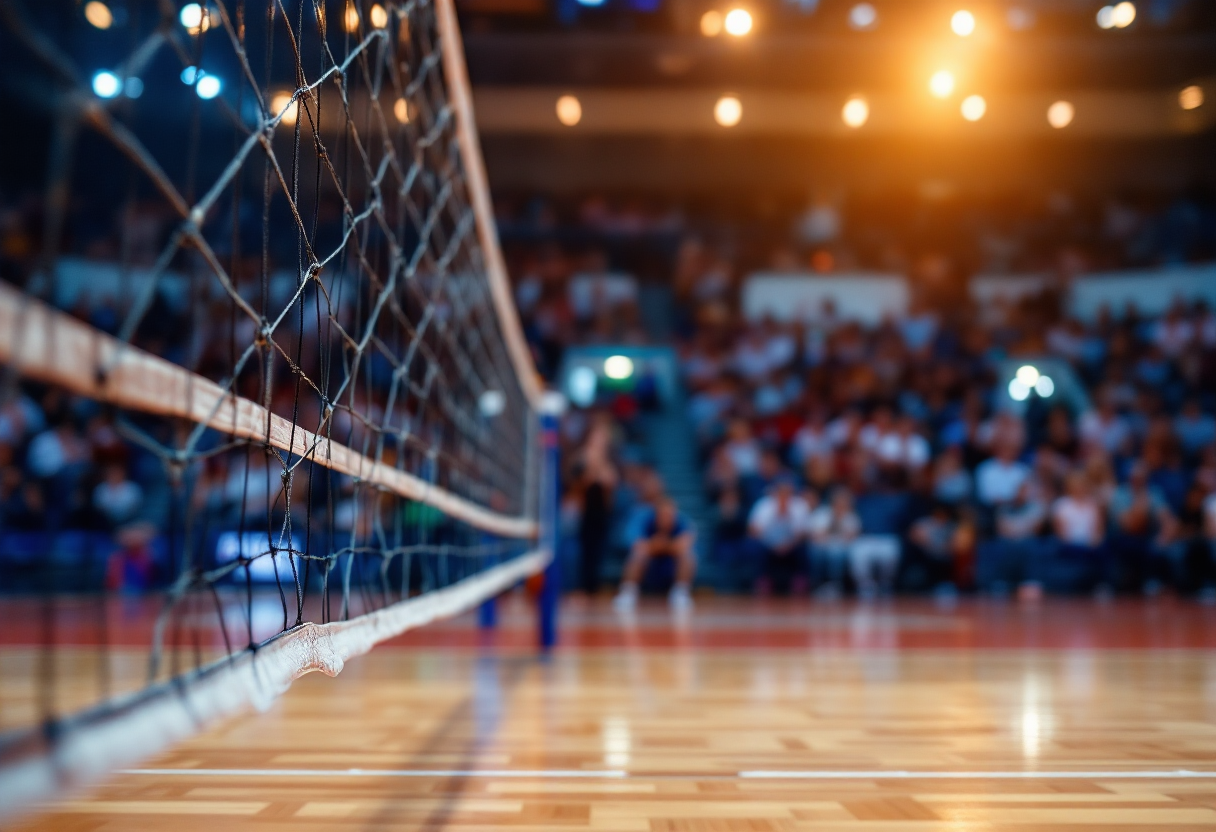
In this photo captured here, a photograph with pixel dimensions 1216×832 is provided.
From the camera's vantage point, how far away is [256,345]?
1.01 metres

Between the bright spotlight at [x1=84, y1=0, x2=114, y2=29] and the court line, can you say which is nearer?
the court line

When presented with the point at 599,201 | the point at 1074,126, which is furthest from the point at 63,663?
Answer: the point at 1074,126

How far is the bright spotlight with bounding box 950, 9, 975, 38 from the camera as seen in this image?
34.7 feet

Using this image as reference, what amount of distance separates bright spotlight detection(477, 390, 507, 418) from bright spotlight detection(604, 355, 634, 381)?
6.20 meters

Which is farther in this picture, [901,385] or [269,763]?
[901,385]

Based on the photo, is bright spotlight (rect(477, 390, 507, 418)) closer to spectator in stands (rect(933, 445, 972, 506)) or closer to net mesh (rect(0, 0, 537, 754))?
net mesh (rect(0, 0, 537, 754))

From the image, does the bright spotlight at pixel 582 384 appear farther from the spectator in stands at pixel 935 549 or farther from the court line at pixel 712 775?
the court line at pixel 712 775

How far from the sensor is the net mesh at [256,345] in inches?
32.1

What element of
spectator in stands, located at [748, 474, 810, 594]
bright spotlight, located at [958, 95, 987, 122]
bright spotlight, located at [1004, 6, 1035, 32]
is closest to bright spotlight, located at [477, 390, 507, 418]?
spectator in stands, located at [748, 474, 810, 594]

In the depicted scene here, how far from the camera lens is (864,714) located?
2416mm

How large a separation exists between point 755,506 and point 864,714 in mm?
5700

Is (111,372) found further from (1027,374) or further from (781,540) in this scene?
(1027,374)

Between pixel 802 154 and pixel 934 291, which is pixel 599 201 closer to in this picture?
pixel 802 154

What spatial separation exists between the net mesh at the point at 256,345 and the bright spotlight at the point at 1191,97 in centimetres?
1028
